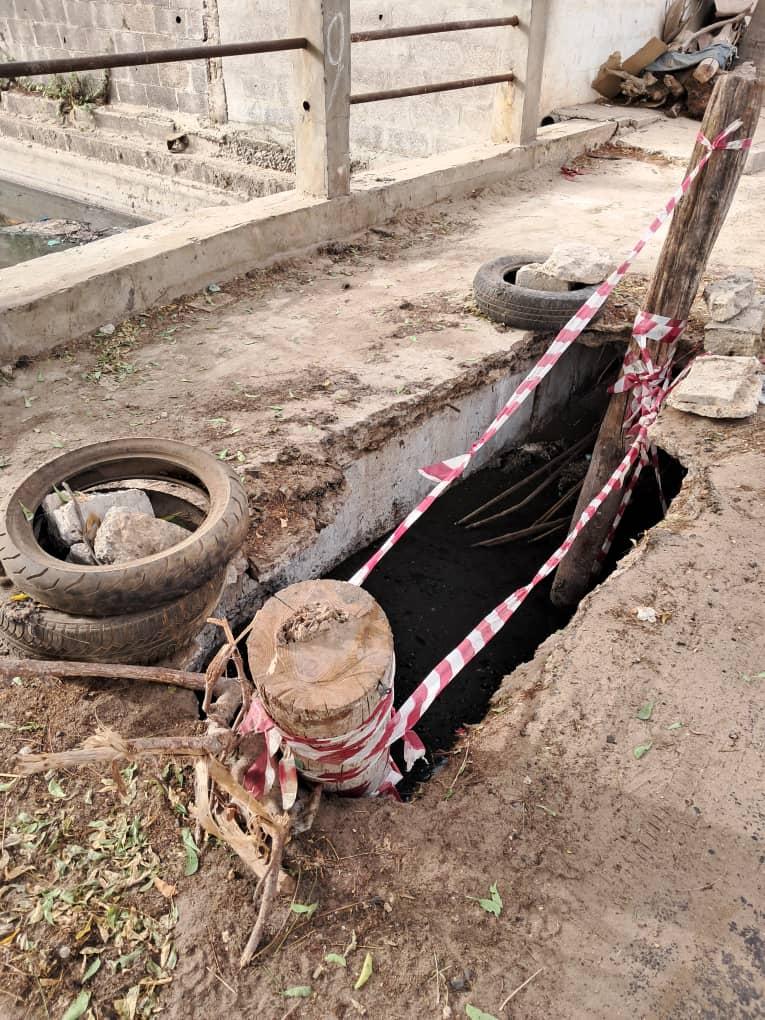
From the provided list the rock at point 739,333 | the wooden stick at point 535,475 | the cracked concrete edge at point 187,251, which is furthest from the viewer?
the wooden stick at point 535,475

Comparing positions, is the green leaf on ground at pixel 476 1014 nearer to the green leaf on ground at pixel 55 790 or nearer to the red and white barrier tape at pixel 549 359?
the green leaf on ground at pixel 55 790

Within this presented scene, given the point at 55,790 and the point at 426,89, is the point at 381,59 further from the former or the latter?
the point at 55,790

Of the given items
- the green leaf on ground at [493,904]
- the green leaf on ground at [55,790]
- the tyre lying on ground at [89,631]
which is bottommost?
the green leaf on ground at [55,790]

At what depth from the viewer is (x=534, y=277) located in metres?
5.47

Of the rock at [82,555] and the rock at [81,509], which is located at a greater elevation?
the rock at [81,509]

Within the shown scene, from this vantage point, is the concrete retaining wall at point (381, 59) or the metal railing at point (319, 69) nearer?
the metal railing at point (319, 69)

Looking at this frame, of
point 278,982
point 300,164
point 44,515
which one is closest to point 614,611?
point 278,982

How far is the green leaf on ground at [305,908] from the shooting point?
7.10 ft

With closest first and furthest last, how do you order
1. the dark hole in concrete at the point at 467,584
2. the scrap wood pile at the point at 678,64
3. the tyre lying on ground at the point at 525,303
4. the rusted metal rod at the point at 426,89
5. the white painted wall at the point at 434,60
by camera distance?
the dark hole in concrete at the point at 467,584 → the tyre lying on ground at the point at 525,303 → the rusted metal rod at the point at 426,89 → the white painted wall at the point at 434,60 → the scrap wood pile at the point at 678,64

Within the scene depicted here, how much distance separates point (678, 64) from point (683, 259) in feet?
25.9

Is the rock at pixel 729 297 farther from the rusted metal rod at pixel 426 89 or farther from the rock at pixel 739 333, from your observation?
the rusted metal rod at pixel 426 89

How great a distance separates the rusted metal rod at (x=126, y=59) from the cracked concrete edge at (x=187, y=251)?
119 centimetres

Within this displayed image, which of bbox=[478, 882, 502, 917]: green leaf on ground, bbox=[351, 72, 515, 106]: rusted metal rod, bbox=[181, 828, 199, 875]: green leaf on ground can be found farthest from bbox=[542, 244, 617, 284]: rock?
bbox=[181, 828, 199, 875]: green leaf on ground

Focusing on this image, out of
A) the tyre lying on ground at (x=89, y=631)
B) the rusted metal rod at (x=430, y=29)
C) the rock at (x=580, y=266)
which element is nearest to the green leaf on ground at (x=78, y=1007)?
the tyre lying on ground at (x=89, y=631)
